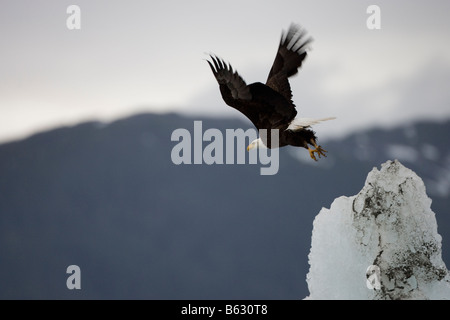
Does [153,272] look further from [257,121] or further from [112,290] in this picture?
[257,121]

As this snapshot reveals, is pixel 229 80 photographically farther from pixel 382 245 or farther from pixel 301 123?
pixel 382 245

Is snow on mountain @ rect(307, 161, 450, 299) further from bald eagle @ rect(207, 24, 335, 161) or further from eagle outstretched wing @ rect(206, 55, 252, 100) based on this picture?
eagle outstretched wing @ rect(206, 55, 252, 100)

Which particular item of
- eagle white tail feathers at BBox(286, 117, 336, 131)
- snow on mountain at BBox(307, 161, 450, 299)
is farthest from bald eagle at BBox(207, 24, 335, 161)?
snow on mountain at BBox(307, 161, 450, 299)

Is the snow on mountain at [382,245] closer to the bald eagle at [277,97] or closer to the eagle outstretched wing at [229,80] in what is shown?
the bald eagle at [277,97]

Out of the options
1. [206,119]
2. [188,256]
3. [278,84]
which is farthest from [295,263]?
[278,84]

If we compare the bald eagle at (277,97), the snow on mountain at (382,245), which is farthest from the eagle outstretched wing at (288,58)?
the snow on mountain at (382,245)

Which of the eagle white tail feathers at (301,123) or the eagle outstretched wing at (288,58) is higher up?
the eagle outstretched wing at (288,58)

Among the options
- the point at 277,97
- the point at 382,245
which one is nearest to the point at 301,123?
the point at 277,97
